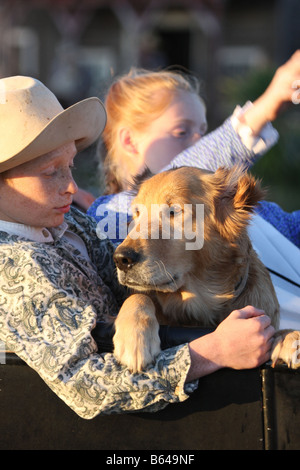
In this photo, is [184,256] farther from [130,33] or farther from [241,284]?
[130,33]

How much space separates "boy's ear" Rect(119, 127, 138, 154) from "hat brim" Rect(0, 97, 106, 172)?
1.04 m

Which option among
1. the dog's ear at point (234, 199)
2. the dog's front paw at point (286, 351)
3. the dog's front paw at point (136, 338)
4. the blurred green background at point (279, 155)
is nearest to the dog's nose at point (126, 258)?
the dog's front paw at point (136, 338)

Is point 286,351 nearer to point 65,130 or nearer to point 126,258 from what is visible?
point 126,258

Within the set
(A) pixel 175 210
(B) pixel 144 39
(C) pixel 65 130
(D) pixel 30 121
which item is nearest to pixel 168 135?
(A) pixel 175 210

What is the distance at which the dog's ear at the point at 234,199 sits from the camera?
244 centimetres

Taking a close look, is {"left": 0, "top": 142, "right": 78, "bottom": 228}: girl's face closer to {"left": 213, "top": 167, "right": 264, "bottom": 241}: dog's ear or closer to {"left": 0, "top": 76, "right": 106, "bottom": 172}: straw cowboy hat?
{"left": 0, "top": 76, "right": 106, "bottom": 172}: straw cowboy hat

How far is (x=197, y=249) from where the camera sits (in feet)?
8.22

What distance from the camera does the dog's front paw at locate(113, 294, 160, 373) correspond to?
1.93 m

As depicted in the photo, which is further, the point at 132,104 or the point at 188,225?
the point at 132,104

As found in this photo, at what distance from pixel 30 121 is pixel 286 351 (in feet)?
3.65

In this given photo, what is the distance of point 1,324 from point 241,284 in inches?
38.2

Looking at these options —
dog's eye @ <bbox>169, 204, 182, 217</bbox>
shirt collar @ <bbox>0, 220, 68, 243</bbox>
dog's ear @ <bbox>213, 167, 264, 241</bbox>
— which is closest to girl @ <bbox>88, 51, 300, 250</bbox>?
dog's ear @ <bbox>213, 167, 264, 241</bbox>

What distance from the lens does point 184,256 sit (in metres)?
2.50

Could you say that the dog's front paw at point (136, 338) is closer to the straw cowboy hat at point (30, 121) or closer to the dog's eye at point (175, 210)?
the dog's eye at point (175, 210)
